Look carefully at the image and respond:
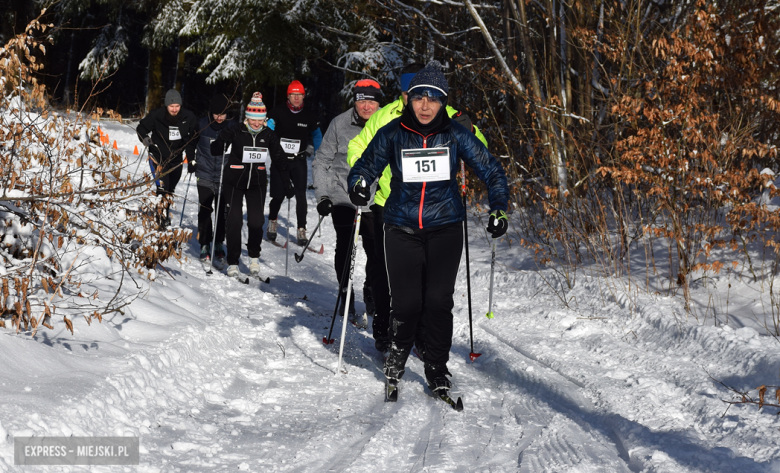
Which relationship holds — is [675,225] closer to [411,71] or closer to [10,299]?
[411,71]

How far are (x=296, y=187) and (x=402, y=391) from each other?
645 cm

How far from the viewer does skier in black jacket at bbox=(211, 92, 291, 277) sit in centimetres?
810

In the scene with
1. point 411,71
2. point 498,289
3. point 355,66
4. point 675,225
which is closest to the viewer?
point 411,71

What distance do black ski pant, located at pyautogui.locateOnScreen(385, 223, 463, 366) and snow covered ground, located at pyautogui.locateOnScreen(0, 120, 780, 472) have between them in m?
0.46

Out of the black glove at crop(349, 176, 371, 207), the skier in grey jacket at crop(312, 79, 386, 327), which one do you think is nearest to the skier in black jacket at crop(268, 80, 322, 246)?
the skier in grey jacket at crop(312, 79, 386, 327)

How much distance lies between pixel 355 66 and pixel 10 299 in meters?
13.1

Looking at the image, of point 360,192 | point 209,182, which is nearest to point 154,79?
point 209,182

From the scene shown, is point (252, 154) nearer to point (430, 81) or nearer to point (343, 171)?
point (343, 171)

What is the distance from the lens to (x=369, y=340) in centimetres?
635

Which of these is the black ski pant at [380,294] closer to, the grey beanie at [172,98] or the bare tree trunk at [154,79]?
the grey beanie at [172,98]

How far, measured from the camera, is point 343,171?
6.30 meters

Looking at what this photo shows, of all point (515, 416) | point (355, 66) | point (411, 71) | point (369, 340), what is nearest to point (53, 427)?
point (515, 416)

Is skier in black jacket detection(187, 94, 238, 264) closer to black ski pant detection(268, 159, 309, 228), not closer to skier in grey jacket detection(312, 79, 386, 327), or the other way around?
black ski pant detection(268, 159, 309, 228)

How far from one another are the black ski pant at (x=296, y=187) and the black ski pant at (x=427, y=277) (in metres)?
5.77
